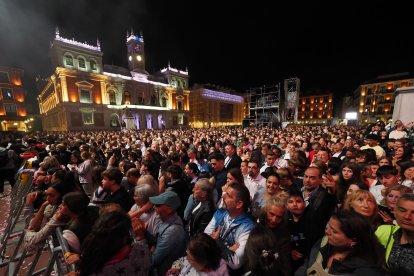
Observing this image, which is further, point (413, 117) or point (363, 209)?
point (413, 117)

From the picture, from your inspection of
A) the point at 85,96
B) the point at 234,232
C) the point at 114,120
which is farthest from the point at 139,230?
the point at 114,120

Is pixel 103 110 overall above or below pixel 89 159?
above

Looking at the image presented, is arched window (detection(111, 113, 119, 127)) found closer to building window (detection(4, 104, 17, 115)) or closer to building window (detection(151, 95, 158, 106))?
building window (detection(151, 95, 158, 106))

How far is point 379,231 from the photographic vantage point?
1.87 metres

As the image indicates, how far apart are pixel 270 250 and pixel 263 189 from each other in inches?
70.9

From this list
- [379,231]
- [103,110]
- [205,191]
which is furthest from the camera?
[103,110]

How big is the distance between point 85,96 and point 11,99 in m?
14.6

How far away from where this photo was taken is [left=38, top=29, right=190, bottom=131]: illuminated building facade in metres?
32.7

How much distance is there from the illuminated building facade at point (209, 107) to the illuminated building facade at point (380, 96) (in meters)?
38.4

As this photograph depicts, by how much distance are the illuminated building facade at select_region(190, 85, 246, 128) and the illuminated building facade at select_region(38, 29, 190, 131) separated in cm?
806

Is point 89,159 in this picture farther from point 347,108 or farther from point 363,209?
point 347,108

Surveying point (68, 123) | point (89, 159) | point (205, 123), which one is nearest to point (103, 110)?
point (68, 123)

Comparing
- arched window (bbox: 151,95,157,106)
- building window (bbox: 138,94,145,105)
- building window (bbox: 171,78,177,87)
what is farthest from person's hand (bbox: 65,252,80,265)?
building window (bbox: 171,78,177,87)

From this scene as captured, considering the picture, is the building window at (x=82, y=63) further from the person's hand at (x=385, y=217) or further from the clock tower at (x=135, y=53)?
the person's hand at (x=385, y=217)
